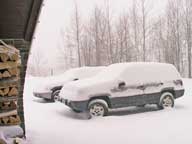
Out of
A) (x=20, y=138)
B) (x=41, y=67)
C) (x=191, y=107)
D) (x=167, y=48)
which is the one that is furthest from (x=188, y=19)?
(x=20, y=138)

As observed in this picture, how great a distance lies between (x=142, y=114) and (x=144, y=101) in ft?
1.88

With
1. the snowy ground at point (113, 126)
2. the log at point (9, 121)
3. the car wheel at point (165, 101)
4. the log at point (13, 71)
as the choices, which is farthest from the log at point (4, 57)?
the car wheel at point (165, 101)

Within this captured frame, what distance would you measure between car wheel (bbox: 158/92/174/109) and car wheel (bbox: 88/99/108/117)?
6.34 feet

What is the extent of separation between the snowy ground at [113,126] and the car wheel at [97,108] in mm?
261

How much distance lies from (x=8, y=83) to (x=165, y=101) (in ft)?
20.9

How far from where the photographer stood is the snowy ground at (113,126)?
6855 millimetres

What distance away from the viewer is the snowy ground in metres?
6.86

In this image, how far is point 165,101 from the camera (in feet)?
34.4

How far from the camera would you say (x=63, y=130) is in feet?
25.8

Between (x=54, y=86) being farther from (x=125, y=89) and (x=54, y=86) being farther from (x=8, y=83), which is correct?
(x=8, y=83)

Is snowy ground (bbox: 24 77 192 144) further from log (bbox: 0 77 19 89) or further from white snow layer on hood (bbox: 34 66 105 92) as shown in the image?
log (bbox: 0 77 19 89)

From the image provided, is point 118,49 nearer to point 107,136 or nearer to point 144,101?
point 144,101

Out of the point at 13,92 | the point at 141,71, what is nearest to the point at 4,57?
the point at 13,92

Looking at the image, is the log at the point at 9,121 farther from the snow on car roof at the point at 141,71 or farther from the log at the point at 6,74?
the snow on car roof at the point at 141,71
